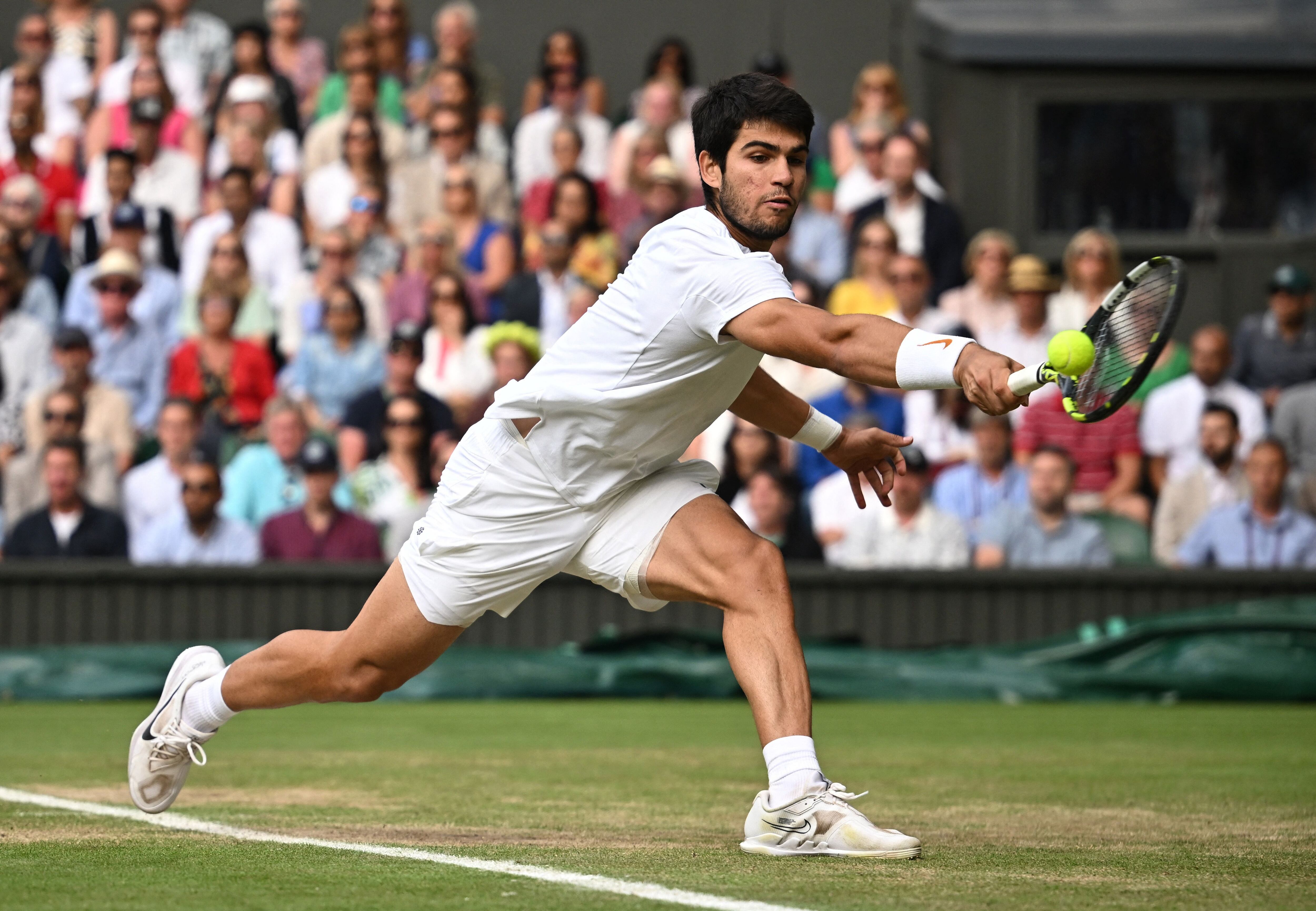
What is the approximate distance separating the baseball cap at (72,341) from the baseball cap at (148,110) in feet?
8.33

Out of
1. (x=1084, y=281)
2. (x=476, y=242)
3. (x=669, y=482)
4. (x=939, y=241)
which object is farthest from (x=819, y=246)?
(x=669, y=482)

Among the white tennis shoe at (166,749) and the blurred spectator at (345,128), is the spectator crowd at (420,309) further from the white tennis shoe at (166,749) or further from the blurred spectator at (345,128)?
the white tennis shoe at (166,749)

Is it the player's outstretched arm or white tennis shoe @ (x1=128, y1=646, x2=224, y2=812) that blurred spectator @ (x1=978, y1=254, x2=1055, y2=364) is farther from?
the player's outstretched arm

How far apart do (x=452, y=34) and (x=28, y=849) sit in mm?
11522

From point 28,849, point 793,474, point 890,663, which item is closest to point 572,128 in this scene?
point 793,474

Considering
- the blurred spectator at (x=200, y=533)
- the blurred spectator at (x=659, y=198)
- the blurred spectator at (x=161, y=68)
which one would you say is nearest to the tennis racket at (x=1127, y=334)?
the blurred spectator at (x=200, y=533)

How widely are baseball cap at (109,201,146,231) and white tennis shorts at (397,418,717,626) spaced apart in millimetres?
9730

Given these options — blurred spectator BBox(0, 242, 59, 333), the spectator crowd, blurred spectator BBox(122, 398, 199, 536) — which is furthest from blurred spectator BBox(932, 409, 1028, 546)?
blurred spectator BBox(0, 242, 59, 333)

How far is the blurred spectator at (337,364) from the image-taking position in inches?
514

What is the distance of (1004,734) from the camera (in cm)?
882

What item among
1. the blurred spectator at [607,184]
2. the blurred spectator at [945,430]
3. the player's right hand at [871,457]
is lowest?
the player's right hand at [871,457]

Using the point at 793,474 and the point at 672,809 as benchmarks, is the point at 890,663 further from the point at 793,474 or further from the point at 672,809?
the point at 672,809

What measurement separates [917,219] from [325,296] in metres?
4.36

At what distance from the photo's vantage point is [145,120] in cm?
1476
